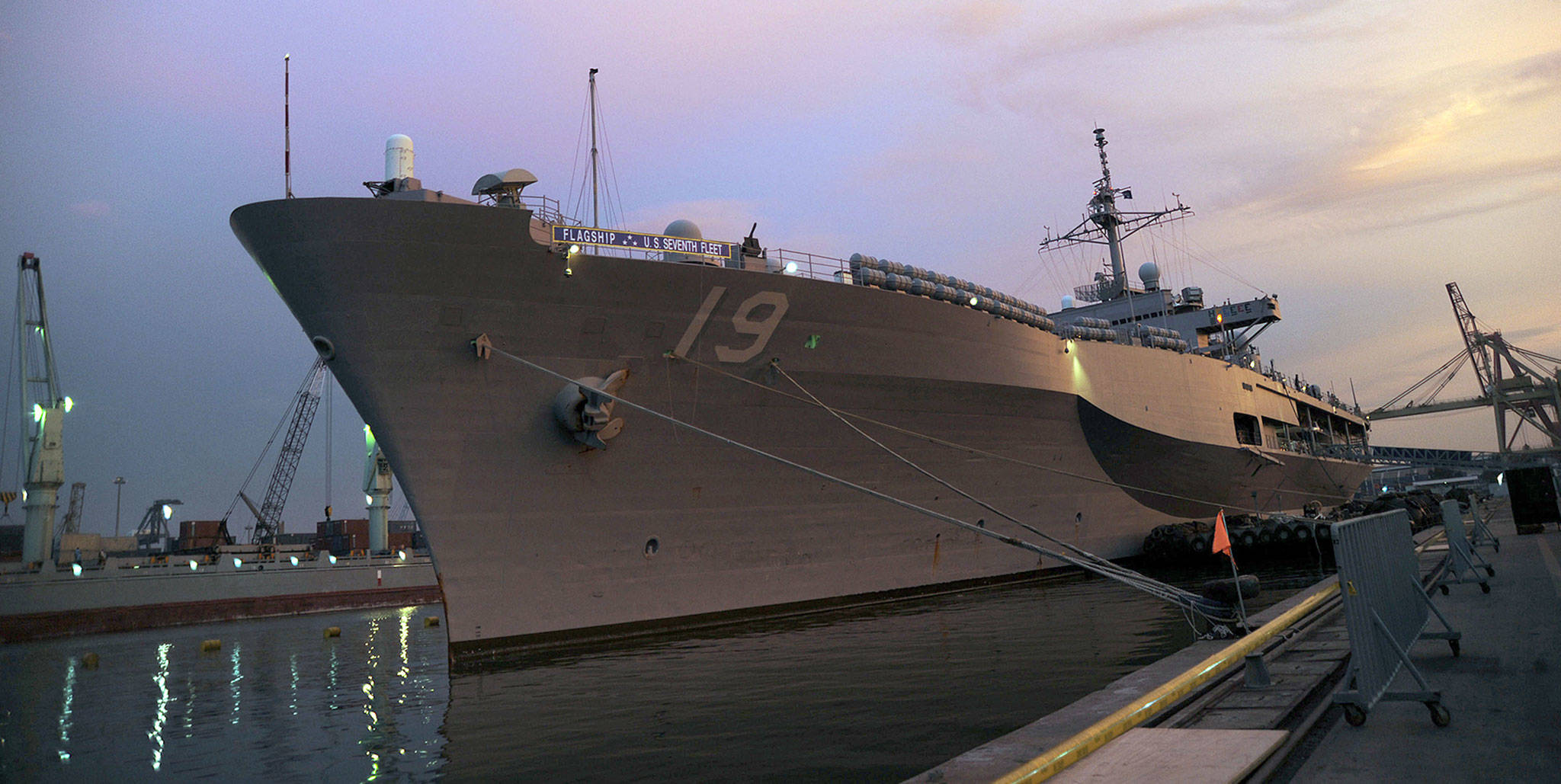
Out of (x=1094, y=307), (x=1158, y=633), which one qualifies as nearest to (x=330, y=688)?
(x=1158, y=633)

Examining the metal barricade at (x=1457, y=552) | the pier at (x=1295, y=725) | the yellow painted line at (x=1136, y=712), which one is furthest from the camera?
the metal barricade at (x=1457, y=552)

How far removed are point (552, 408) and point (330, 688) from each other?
200 inches

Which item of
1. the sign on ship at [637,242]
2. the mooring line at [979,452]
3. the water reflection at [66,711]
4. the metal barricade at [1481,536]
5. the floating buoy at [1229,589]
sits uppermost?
the sign on ship at [637,242]

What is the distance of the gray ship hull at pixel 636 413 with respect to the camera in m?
10.6

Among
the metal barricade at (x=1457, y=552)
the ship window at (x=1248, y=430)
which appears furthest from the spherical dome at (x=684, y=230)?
the ship window at (x=1248, y=430)

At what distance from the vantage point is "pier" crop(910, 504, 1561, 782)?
405 cm

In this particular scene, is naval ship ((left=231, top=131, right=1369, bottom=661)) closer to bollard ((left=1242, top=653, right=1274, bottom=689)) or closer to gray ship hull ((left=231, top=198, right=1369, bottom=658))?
gray ship hull ((left=231, top=198, right=1369, bottom=658))

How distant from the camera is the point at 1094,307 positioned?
94.1ft

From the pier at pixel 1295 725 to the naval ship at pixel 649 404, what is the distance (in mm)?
3086

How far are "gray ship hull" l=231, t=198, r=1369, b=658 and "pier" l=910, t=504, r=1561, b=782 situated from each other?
685 cm

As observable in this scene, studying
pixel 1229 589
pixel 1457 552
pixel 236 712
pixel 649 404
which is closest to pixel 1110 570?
pixel 1229 589

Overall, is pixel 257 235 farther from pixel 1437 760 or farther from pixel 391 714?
pixel 1437 760

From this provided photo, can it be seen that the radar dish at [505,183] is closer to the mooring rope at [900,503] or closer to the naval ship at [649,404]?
the naval ship at [649,404]

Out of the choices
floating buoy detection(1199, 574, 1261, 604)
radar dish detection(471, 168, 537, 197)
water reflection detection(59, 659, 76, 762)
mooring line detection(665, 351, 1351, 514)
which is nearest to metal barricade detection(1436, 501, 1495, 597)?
floating buoy detection(1199, 574, 1261, 604)
